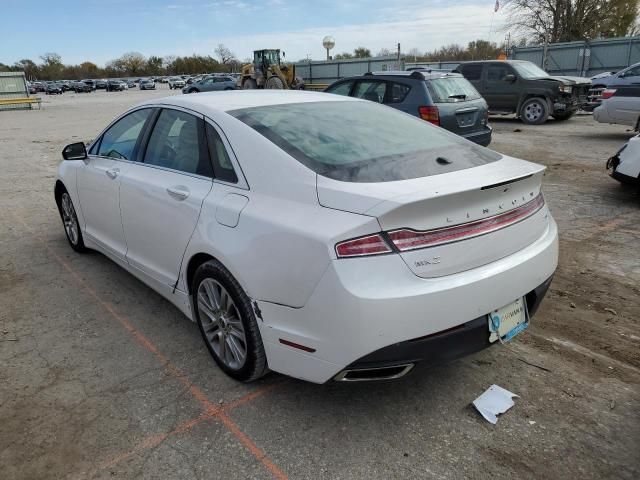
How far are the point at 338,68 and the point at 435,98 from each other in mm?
27743

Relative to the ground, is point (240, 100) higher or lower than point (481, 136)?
higher

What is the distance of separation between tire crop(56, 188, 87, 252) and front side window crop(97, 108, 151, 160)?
0.94 meters

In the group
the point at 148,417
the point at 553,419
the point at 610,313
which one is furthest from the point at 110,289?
the point at 610,313

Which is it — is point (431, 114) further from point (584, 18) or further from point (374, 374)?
point (584, 18)

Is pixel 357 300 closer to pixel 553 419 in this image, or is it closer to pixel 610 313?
pixel 553 419

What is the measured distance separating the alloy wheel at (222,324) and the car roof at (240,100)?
1.10m

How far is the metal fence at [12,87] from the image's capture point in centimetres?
2981

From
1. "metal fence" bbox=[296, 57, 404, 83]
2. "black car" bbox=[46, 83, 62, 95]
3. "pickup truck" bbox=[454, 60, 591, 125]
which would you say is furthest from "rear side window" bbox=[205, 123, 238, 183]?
"black car" bbox=[46, 83, 62, 95]

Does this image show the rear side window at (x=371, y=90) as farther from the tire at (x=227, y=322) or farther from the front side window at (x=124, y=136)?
the tire at (x=227, y=322)

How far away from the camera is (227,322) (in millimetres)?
2820

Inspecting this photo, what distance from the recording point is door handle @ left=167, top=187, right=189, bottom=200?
302 cm

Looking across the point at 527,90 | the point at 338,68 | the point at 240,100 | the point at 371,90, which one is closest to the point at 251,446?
the point at 240,100

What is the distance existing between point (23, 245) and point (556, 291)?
535 centimetres

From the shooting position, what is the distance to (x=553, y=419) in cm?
254
